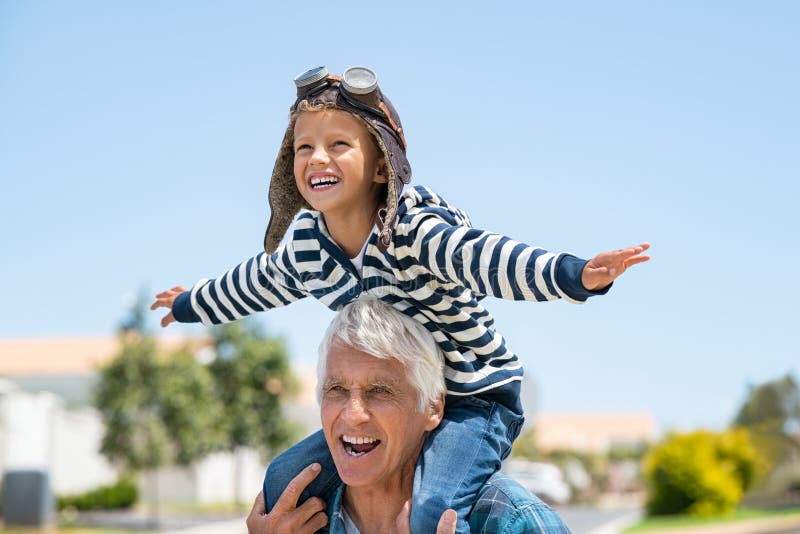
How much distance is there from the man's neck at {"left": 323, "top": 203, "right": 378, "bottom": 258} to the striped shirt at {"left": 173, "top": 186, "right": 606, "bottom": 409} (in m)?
0.04

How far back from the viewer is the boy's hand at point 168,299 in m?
3.88

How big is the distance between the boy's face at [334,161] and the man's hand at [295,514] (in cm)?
87

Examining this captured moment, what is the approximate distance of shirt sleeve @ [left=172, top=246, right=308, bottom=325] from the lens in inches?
138

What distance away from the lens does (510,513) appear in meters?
3.02

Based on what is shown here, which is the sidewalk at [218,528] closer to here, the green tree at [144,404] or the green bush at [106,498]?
the green tree at [144,404]

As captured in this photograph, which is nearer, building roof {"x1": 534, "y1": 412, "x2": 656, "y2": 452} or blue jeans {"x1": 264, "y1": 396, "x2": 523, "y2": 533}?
blue jeans {"x1": 264, "y1": 396, "x2": 523, "y2": 533}

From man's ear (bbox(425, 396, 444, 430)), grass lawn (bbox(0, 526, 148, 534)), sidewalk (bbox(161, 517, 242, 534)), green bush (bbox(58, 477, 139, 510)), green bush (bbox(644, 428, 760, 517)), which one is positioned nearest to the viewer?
man's ear (bbox(425, 396, 444, 430))

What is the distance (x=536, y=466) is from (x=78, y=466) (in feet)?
49.3

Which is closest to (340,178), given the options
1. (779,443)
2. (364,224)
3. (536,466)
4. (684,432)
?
(364,224)

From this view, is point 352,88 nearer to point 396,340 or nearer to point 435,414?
point 396,340

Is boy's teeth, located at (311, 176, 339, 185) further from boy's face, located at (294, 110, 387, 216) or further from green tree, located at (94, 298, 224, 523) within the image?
green tree, located at (94, 298, 224, 523)

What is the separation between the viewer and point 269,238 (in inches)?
134

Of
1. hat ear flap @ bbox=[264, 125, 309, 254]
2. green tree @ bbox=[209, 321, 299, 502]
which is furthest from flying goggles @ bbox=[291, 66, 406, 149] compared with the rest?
green tree @ bbox=[209, 321, 299, 502]

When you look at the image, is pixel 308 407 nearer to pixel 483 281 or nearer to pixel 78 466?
pixel 78 466
